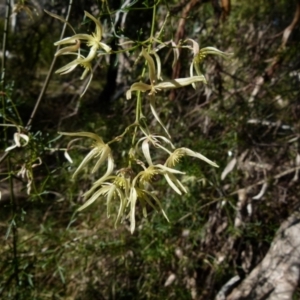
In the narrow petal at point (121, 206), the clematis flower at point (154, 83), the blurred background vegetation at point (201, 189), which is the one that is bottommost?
the blurred background vegetation at point (201, 189)

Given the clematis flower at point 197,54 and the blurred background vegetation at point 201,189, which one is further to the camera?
the blurred background vegetation at point 201,189

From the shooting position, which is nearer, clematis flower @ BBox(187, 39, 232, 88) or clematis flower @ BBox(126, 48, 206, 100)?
clematis flower @ BBox(126, 48, 206, 100)

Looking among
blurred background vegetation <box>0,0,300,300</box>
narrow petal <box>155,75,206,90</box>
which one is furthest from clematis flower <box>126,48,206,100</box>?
blurred background vegetation <box>0,0,300,300</box>

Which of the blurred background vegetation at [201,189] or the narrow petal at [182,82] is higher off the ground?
the narrow petal at [182,82]

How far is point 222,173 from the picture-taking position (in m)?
1.97

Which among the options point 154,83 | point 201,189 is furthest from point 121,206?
point 201,189

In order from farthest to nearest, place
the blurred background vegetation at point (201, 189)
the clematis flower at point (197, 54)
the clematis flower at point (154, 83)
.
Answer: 1. the blurred background vegetation at point (201, 189)
2. the clematis flower at point (197, 54)
3. the clematis flower at point (154, 83)

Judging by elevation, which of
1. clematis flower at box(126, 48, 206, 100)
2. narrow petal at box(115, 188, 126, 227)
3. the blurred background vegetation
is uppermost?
clematis flower at box(126, 48, 206, 100)

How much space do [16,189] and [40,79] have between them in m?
0.87

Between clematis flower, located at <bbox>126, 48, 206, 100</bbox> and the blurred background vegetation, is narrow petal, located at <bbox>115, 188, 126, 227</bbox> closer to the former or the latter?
clematis flower, located at <bbox>126, 48, 206, 100</bbox>

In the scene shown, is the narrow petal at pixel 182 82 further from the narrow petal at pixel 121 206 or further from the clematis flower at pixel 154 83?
the narrow petal at pixel 121 206

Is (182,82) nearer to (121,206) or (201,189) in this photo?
(121,206)

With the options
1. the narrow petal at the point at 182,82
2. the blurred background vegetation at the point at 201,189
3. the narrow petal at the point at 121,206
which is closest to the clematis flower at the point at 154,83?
the narrow petal at the point at 182,82

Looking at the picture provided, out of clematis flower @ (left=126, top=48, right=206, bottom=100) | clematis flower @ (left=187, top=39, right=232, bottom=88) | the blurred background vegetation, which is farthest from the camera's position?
the blurred background vegetation
